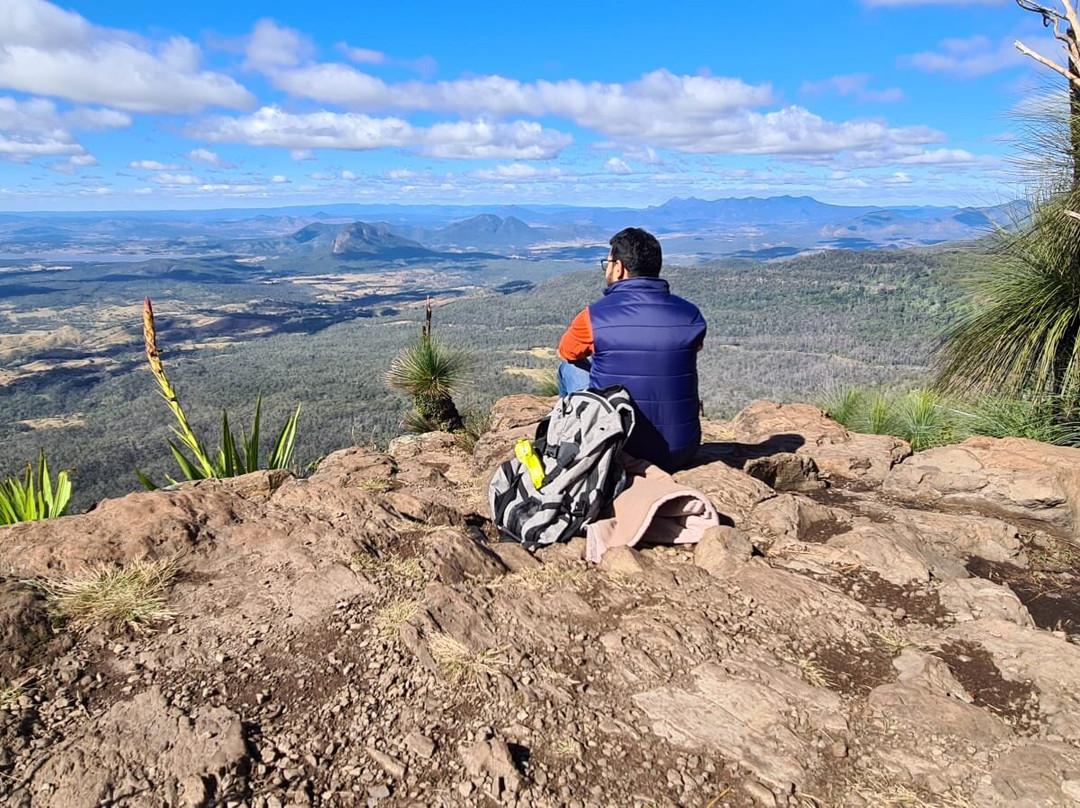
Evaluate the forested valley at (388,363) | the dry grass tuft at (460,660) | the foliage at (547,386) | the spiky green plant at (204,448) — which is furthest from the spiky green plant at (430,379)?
the forested valley at (388,363)

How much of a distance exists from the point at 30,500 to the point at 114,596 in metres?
2.16

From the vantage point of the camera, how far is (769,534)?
3.48 metres

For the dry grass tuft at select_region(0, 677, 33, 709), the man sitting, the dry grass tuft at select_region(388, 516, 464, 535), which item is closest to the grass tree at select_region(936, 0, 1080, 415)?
the man sitting

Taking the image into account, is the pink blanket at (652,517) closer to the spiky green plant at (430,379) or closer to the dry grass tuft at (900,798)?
the dry grass tuft at (900,798)

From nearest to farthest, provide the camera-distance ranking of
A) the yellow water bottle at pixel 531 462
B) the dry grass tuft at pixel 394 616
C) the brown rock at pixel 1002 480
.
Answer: the dry grass tuft at pixel 394 616 → the yellow water bottle at pixel 531 462 → the brown rock at pixel 1002 480

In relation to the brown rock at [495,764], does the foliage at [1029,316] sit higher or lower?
higher

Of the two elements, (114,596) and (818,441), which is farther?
(818,441)

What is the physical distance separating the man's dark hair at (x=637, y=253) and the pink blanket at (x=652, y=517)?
1.08 meters

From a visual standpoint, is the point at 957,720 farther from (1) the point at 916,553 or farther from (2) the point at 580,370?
(2) the point at 580,370

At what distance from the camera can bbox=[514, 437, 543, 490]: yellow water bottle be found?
128 inches

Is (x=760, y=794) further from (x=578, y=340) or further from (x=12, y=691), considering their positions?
(x=578, y=340)

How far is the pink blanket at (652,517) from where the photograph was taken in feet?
10.3

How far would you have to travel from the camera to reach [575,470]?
126 inches

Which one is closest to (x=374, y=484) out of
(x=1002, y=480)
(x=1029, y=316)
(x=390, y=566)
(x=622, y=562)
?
(x=390, y=566)
